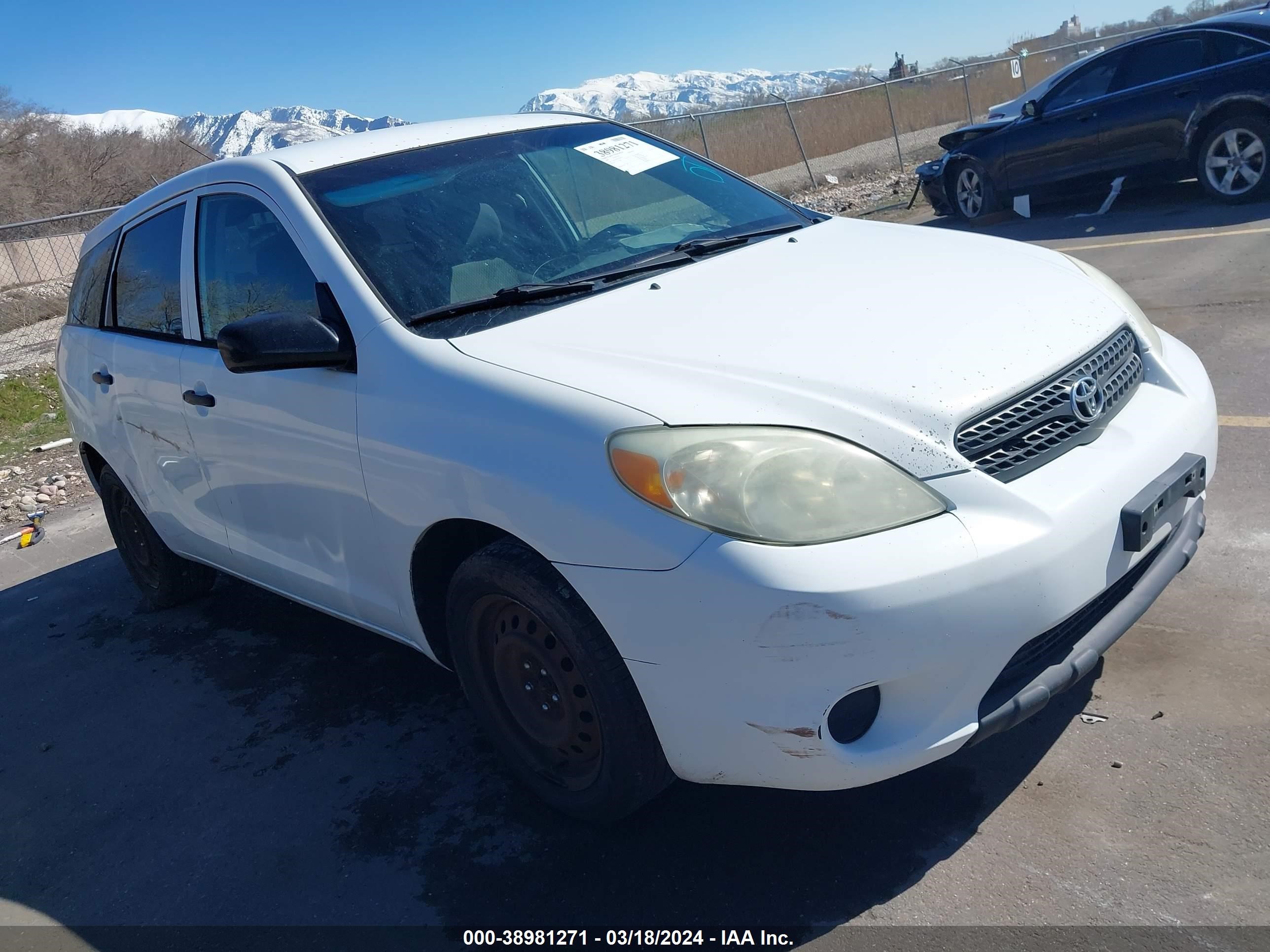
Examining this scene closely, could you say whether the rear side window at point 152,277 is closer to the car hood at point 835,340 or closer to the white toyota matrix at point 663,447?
the white toyota matrix at point 663,447

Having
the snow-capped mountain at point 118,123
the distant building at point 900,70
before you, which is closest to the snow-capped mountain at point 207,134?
the snow-capped mountain at point 118,123

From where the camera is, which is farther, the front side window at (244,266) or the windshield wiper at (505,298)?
the front side window at (244,266)

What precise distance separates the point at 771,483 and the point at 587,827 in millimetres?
1229

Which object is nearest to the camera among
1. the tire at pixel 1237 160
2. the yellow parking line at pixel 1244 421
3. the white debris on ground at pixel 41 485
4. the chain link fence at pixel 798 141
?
the yellow parking line at pixel 1244 421

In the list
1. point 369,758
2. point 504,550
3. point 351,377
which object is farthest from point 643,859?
point 351,377

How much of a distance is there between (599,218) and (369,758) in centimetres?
199

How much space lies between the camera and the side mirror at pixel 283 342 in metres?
3.09

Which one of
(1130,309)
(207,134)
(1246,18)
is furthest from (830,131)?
(207,134)

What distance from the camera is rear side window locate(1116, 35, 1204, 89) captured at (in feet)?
32.4

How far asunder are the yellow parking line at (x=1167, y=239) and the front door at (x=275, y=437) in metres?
7.56

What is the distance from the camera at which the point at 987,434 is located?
8.31ft

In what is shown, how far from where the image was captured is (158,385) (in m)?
4.23

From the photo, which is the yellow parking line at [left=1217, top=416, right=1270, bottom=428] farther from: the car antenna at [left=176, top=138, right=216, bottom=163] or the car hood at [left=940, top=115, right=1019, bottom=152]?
the car hood at [left=940, top=115, right=1019, bottom=152]

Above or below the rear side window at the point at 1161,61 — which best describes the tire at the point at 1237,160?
below
